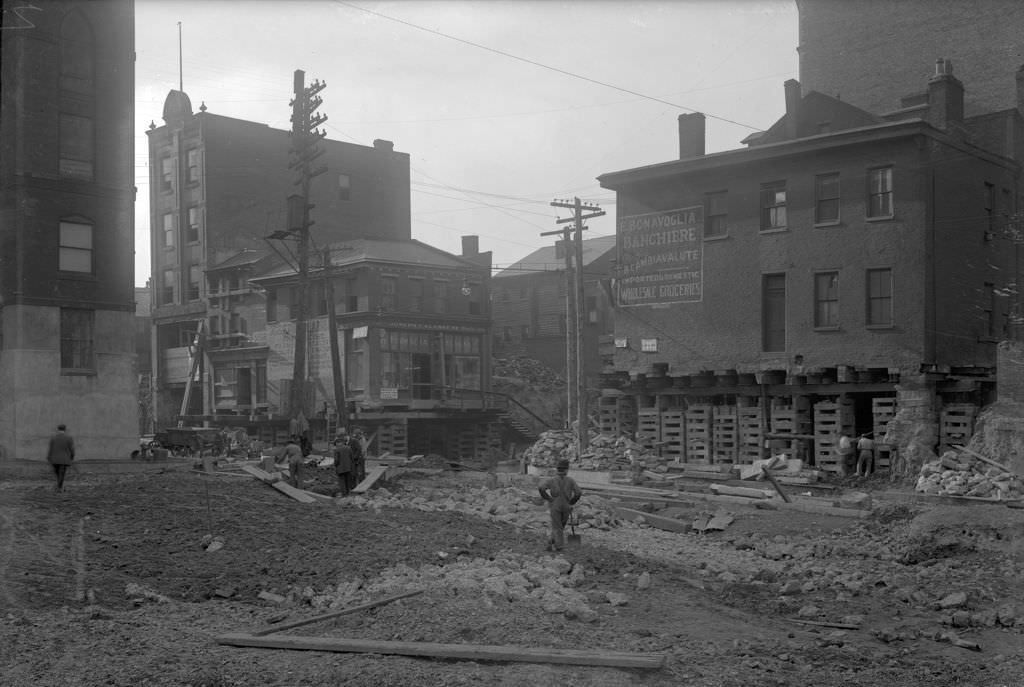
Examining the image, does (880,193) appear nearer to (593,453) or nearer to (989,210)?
(989,210)

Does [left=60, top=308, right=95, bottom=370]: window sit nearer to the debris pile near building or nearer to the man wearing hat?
the debris pile near building

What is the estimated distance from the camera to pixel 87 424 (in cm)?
3288

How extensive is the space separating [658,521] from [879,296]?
12.3 m

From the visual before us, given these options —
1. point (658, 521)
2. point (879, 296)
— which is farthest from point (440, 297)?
point (658, 521)

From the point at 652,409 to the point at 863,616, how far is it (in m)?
21.2

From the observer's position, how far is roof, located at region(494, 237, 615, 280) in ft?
214

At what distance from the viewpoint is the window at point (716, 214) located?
33781 mm

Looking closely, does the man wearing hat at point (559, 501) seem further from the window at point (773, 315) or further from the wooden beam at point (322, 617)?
the window at point (773, 315)

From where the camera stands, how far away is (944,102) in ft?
103

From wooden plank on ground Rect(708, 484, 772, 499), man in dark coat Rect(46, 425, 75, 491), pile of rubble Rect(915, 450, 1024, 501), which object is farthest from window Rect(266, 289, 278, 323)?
pile of rubble Rect(915, 450, 1024, 501)

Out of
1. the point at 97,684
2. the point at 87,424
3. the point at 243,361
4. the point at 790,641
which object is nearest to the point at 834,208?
the point at 790,641

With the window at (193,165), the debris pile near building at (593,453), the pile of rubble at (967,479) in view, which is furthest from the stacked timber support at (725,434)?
the window at (193,165)

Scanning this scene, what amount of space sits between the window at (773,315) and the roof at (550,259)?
3048cm

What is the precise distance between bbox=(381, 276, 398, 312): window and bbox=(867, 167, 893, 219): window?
25.9 metres
